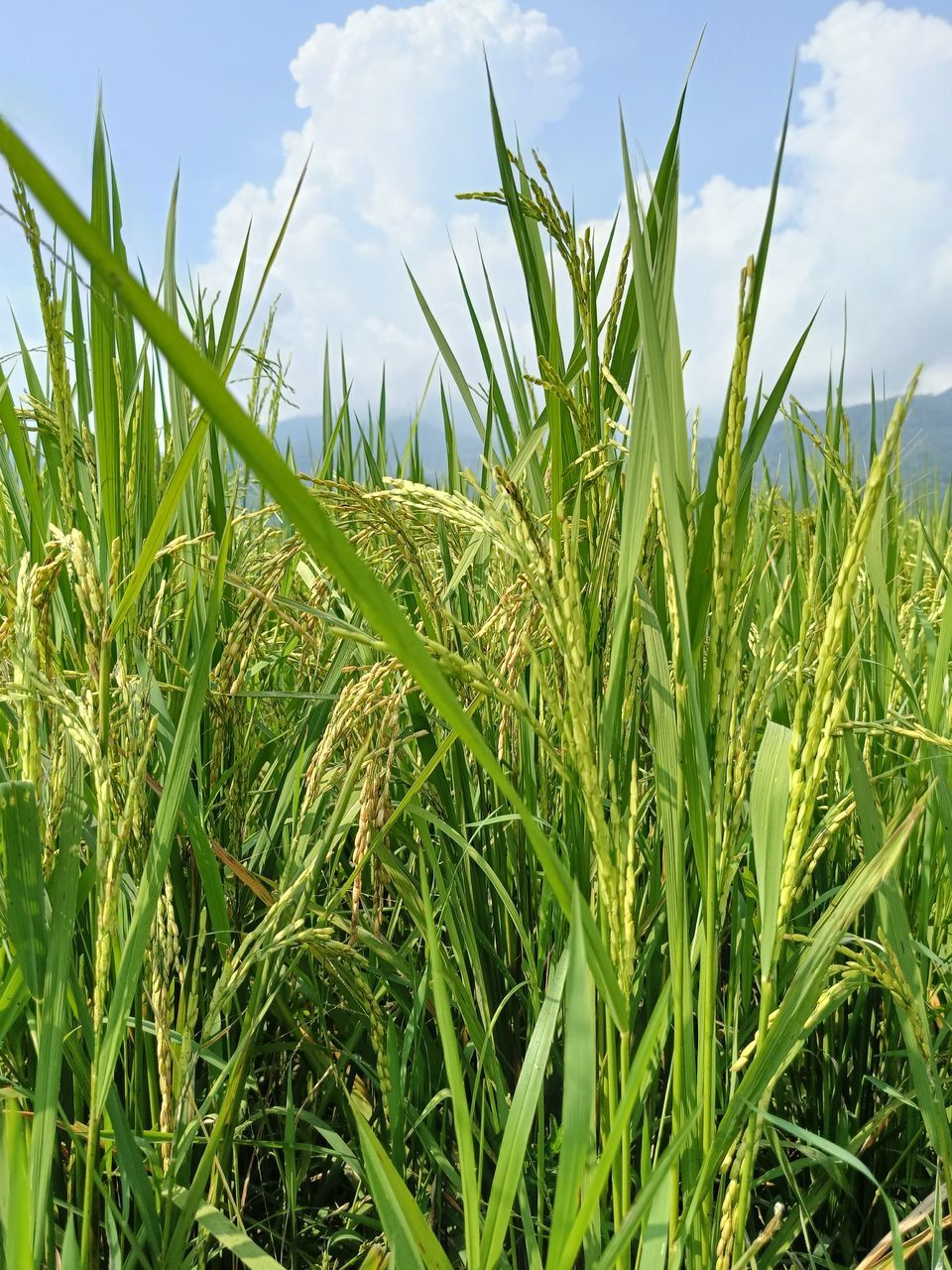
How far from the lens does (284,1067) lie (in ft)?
4.21

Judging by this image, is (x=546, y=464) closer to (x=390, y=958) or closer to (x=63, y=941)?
(x=390, y=958)

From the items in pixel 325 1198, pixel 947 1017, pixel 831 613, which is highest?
pixel 831 613

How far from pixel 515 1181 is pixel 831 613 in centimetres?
50

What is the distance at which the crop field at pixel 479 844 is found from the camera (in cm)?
62

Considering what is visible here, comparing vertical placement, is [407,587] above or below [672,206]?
below

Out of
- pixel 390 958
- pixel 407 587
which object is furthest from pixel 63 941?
pixel 407 587

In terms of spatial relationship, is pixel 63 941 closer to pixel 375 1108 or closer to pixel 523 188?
pixel 375 1108

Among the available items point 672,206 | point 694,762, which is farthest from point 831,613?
point 672,206

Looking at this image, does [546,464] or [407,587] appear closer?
[546,464]

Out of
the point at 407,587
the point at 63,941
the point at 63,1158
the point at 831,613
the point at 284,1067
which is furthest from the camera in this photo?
the point at 407,587

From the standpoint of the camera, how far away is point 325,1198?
4.03 feet

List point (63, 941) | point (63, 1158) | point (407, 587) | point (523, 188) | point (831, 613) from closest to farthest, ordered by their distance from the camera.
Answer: point (831, 613)
point (63, 941)
point (523, 188)
point (63, 1158)
point (407, 587)

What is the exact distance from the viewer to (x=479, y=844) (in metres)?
1.27

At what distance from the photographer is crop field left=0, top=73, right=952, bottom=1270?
624 millimetres
